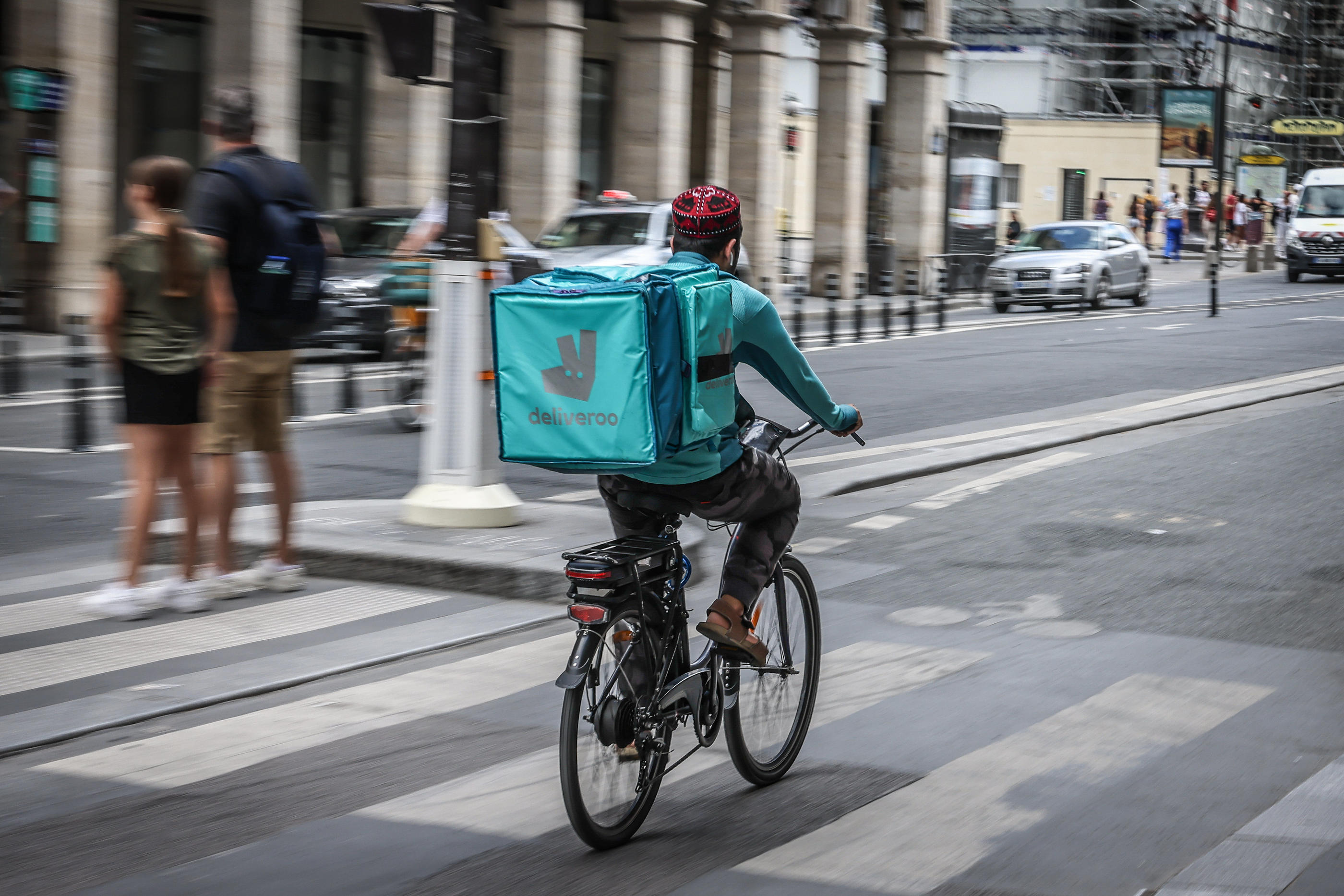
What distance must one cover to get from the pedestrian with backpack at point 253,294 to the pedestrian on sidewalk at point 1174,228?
48.1 meters

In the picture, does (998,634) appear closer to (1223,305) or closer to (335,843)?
(335,843)

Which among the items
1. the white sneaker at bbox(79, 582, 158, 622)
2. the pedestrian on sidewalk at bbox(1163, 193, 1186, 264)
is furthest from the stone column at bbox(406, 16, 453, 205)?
the pedestrian on sidewalk at bbox(1163, 193, 1186, 264)

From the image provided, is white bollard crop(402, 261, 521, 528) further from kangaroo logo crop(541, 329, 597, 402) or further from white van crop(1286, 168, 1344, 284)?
white van crop(1286, 168, 1344, 284)

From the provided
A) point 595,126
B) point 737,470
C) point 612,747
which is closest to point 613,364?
point 737,470

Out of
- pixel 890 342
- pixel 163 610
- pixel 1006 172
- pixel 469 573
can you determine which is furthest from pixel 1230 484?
pixel 1006 172

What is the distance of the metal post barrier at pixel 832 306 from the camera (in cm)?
2328

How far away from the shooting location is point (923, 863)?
421cm

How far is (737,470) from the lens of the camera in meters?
4.52

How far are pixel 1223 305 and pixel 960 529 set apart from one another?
25.4 metres

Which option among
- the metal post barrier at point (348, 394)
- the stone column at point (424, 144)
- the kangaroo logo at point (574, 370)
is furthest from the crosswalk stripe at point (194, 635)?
the stone column at point (424, 144)

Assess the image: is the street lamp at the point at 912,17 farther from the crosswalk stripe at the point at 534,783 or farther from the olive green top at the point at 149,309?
the crosswalk stripe at the point at 534,783

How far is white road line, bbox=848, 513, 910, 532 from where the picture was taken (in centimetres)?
928

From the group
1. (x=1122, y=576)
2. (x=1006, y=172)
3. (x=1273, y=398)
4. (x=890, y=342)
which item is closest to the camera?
(x=1122, y=576)

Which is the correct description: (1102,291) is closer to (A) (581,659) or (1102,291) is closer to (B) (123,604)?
(B) (123,604)
